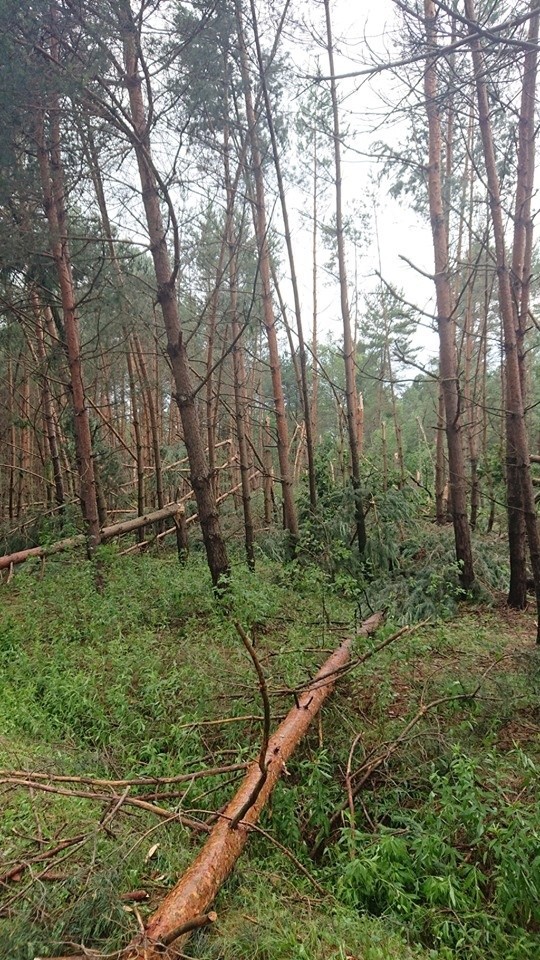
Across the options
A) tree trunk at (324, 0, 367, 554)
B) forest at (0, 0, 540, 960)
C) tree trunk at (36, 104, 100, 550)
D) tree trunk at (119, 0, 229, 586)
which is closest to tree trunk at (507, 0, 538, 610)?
forest at (0, 0, 540, 960)

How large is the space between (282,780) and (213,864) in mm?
1201

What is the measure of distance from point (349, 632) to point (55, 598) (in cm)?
390

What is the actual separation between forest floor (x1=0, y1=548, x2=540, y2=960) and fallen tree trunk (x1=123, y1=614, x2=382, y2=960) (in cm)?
11

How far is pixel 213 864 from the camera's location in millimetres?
A: 2248

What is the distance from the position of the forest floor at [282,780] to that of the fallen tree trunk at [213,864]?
4.2 inches

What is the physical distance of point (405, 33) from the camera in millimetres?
2965

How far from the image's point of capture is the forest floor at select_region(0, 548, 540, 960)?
2117 millimetres

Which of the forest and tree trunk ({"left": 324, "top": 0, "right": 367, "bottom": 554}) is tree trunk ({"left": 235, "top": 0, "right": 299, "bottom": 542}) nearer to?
the forest

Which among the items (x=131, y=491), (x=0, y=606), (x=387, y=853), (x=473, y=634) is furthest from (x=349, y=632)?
(x=131, y=491)

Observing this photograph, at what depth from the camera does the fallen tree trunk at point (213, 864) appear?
1803 millimetres

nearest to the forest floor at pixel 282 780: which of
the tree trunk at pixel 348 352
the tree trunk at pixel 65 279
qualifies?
the tree trunk at pixel 65 279

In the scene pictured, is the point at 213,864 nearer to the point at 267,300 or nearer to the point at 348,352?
the point at 348,352

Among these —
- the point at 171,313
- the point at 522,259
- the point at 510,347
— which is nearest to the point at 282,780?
the point at 510,347

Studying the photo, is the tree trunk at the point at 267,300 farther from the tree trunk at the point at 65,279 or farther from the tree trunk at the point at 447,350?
the tree trunk at the point at 65,279
